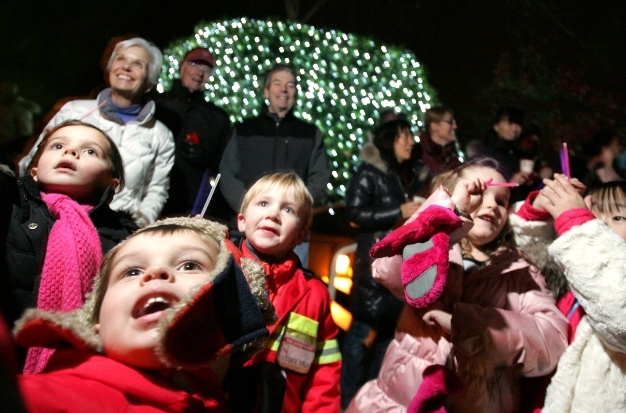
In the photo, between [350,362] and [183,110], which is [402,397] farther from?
[183,110]

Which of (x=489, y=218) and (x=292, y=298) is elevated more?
(x=489, y=218)

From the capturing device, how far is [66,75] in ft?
22.1

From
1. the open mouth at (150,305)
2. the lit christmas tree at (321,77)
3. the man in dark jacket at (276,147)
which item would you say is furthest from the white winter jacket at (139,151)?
the lit christmas tree at (321,77)

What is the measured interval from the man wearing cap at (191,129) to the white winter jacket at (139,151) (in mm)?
357

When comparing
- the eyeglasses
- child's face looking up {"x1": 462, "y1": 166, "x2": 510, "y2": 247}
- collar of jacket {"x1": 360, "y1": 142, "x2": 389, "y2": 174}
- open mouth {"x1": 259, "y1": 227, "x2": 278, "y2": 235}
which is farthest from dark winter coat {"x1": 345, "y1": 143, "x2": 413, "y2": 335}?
open mouth {"x1": 259, "y1": 227, "x2": 278, "y2": 235}

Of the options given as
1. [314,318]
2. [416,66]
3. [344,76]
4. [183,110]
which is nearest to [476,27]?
[416,66]

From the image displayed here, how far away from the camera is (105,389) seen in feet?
4.75

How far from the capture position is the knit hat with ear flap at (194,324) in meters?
1.44

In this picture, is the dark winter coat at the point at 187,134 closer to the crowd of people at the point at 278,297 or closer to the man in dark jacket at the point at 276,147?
the man in dark jacket at the point at 276,147

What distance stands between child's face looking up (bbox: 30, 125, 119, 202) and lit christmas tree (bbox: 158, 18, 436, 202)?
3790 mm

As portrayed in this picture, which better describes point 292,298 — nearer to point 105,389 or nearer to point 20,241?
point 20,241

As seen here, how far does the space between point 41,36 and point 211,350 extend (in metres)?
6.04

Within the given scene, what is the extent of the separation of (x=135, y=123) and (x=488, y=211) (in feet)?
6.82

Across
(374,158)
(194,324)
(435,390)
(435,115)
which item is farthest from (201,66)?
(194,324)
